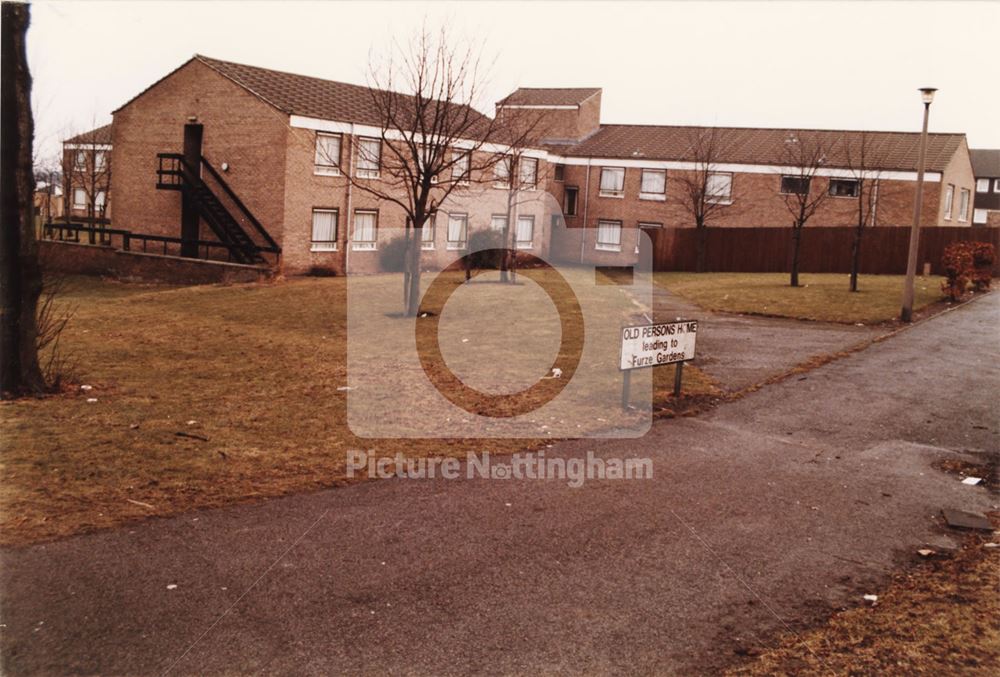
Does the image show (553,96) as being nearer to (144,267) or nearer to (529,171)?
(529,171)

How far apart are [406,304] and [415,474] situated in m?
12.8

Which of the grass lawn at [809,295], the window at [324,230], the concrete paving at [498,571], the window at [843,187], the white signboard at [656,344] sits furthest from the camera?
the window at [843,187]

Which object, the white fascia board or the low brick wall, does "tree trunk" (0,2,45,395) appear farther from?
the white fascia board

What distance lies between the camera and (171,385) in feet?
42.2

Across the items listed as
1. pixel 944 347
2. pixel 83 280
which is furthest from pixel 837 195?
pixel 83 280

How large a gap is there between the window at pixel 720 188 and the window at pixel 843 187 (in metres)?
5.09

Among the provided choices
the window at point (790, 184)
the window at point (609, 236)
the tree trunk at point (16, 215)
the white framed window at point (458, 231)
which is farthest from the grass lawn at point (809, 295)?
the tree trunk at point (16, 215)

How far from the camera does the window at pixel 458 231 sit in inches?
1599

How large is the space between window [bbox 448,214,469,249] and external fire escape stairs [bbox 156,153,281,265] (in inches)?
388

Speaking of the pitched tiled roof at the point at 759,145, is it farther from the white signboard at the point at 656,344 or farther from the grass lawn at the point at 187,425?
the white signboard at the point at 656,344

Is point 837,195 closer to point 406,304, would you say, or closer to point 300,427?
point 406,304

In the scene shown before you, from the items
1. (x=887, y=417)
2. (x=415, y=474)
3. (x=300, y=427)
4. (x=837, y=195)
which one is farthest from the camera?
(x=837, y=195)

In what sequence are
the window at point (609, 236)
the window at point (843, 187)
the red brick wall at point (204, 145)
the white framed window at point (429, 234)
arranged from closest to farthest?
1. the red brick wall at point (204, 145)
2. the white framed window at point (429, 234)
3. the window at point (843, 187)
4. the window at point (609, 236)

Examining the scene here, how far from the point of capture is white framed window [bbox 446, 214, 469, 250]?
133 ft
